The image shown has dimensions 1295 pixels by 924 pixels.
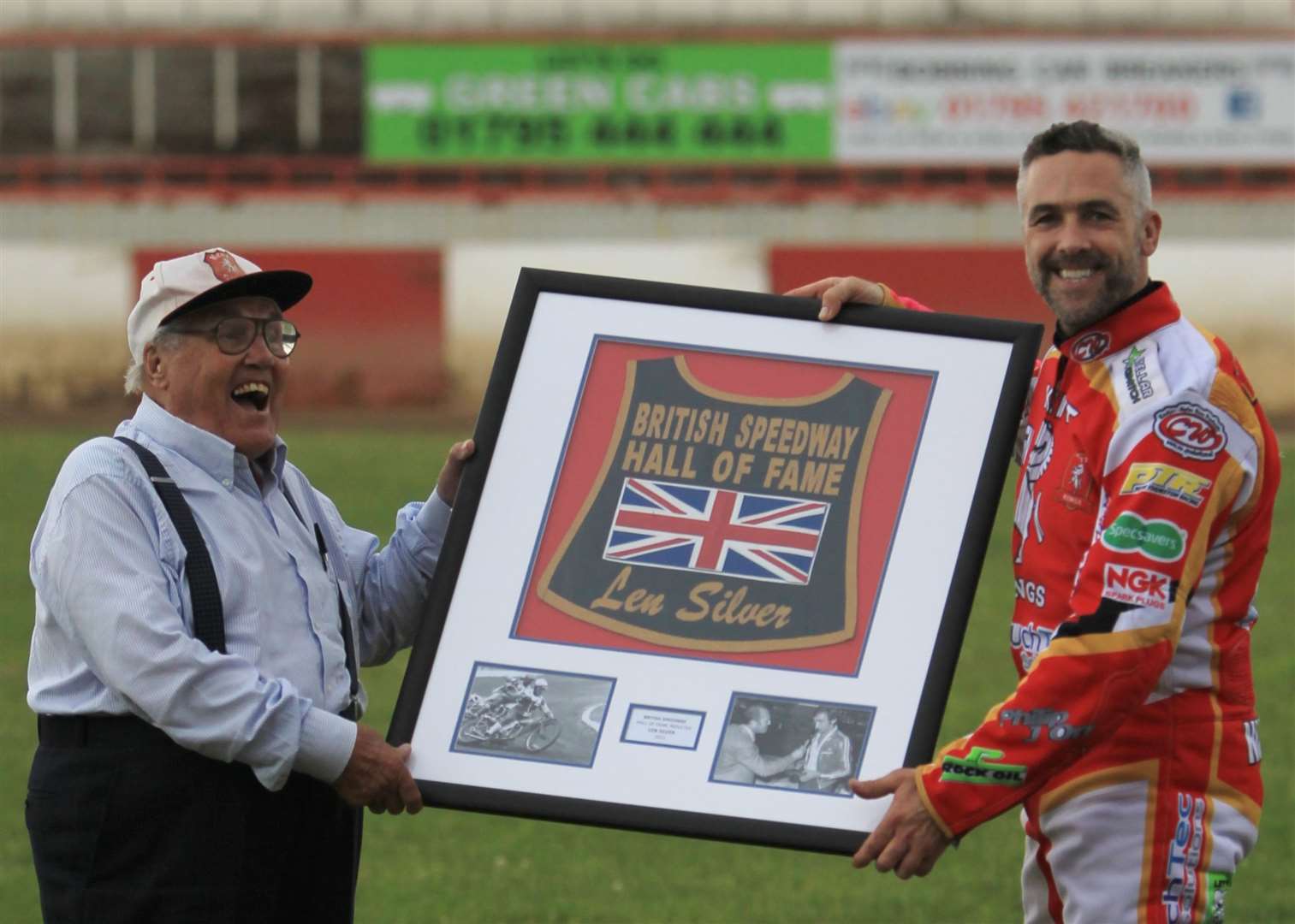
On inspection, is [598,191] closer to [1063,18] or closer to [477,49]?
[477,49]

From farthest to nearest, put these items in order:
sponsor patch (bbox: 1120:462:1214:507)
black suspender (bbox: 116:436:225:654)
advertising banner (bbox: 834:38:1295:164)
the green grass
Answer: advertising banner (bbox: 834:38:1295:164)
the green grass
black suspender (bbox: 116:436:225:654)
sponsor patch (bbox: 1120:462:1214:507)

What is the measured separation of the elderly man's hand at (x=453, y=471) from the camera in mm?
3688

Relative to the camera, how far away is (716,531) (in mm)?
3568

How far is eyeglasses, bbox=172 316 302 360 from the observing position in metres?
3.57

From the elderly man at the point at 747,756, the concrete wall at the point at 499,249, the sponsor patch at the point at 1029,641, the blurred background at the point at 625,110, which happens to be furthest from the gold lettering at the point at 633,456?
the blurred background at the point at 625,110

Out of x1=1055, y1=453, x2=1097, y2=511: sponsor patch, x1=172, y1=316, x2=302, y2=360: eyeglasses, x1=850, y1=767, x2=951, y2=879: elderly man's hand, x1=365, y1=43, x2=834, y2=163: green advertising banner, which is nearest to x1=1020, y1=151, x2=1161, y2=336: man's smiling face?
x1=1055, y1=453, x2=1097, y2=511: sponsor patch

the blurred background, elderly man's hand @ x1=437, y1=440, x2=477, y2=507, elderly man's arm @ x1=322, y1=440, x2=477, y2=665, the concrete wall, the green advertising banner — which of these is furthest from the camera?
the green advertising banner

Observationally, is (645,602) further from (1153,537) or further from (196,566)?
(1153,537)

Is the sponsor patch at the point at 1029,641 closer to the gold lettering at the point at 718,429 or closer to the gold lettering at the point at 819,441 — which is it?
the gold lettering at the point at 819,441

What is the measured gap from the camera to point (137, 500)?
338 centimetres

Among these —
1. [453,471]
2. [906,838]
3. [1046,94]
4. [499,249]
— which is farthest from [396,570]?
[1046,94]

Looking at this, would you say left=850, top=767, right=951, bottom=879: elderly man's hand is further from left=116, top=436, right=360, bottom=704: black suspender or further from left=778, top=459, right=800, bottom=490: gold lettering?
left=116, top=436, right=360, bottom=704: black suspender

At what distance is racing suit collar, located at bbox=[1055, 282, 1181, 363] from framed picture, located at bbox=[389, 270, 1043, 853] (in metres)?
0.16

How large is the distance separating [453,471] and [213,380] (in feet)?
1.61
